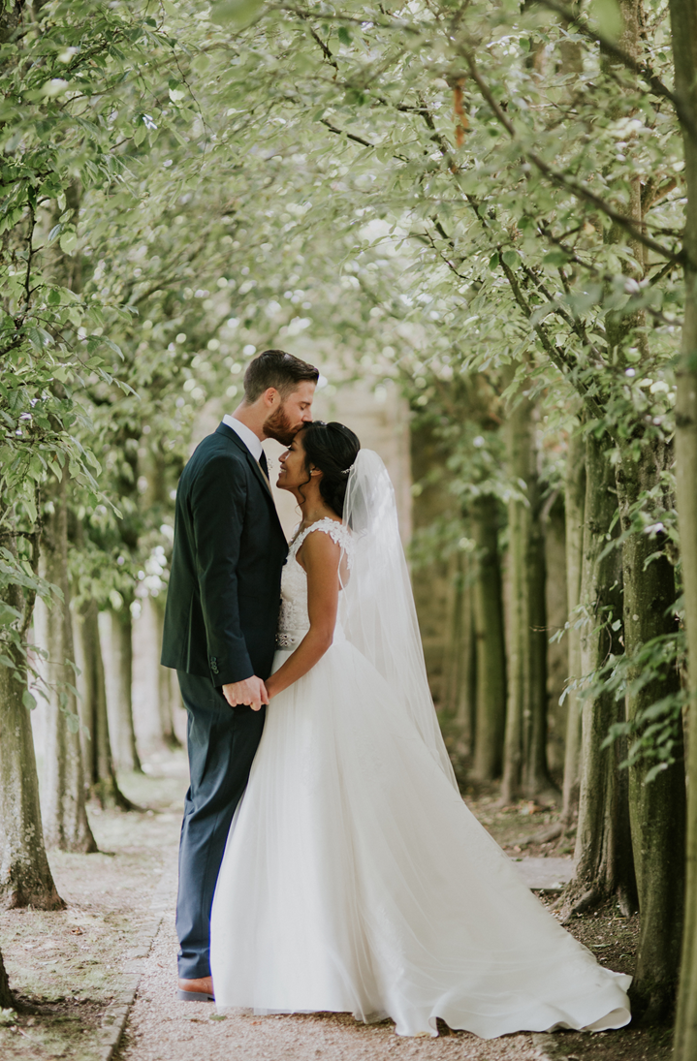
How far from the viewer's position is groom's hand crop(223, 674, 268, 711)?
376cm

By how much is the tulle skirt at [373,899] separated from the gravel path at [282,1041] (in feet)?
0.18

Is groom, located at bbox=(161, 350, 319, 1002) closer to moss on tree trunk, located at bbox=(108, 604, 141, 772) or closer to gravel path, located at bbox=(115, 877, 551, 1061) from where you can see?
gravel path, located at bbox=(115, 877, 551, 1061)

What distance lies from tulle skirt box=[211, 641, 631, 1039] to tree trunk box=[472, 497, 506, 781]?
6.07 meters

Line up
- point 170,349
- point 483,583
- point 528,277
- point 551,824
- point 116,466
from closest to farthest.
Result: point 528,277, point 551,824, point 170,349, point 116,466, point 483,583

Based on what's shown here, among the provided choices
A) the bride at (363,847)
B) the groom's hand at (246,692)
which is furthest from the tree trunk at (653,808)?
the groom's hand at (246,692)

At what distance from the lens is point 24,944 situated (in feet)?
14.3

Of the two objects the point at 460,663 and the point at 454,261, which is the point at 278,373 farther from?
the point at 460,663

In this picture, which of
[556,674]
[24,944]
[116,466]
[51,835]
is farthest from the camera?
[556,674]

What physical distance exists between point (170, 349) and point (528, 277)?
4672 mm

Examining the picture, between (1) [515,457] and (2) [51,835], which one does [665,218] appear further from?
Answer: (2) [51,835]

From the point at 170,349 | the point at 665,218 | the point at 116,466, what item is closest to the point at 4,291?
the point at 665,218

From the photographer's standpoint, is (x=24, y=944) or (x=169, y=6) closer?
(x=169, y=6)

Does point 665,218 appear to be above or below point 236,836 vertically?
above

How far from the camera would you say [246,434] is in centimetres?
414
